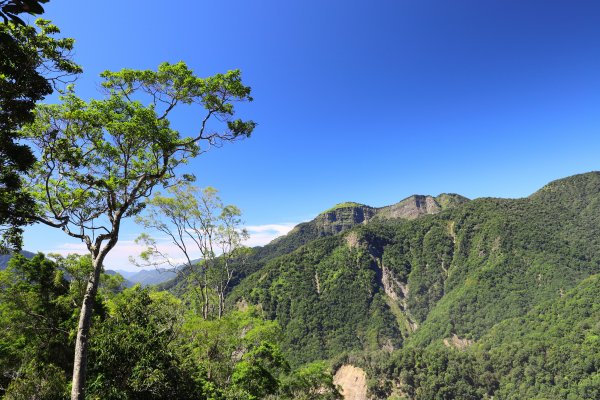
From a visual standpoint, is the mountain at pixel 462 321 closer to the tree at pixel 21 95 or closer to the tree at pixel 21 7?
the tree at pixel 21 95

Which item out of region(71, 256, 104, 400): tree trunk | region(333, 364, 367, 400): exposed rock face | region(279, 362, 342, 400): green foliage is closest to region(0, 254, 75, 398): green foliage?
region(71, 256, 104, 400): tree trunk

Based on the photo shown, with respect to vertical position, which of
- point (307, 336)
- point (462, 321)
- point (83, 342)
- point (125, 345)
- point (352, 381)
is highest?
point (83, 342)

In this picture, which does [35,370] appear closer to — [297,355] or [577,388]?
[577,388]

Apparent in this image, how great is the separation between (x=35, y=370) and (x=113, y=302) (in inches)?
384

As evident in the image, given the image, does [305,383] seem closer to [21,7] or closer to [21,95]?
[21,95]

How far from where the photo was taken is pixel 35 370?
1638cm

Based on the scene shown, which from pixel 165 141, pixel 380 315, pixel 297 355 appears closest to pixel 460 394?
pixel 297 355

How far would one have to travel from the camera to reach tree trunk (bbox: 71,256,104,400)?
10453mm

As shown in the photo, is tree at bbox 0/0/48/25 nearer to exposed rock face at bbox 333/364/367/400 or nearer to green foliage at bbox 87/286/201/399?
green foliage at bbox 87/286/201/399

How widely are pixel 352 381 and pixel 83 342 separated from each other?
116 metres

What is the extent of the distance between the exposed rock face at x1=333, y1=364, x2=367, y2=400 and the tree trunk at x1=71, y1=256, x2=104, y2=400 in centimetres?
10720

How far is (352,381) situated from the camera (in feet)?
358

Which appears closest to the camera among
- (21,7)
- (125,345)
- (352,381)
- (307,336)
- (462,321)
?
(21,7)

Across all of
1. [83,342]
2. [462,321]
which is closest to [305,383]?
[83,342]
